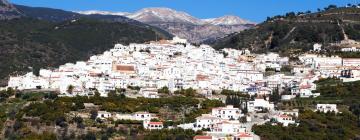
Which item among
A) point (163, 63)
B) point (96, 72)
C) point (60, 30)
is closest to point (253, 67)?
point (163, 63)

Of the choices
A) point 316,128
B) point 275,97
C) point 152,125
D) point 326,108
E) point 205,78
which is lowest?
point 316,128

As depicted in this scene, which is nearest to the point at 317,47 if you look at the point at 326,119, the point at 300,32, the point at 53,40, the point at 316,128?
the point at 300,32

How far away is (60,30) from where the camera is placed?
431 feet

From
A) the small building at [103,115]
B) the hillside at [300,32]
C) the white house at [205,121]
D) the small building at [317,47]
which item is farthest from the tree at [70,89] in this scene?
the small building at [317,47]

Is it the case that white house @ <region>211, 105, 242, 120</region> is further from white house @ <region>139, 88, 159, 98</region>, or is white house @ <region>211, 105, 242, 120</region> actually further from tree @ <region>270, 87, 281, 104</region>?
tree @ <region>270, 87, 281, 104</region>

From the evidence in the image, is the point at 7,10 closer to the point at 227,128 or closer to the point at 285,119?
the point at 285,119

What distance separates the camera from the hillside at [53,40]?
102369 mm

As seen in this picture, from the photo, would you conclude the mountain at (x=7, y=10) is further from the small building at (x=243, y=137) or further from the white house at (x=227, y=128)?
the small building at (x=243, y=137)

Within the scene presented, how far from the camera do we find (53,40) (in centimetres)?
12025

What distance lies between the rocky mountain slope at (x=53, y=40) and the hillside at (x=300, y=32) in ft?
76.5

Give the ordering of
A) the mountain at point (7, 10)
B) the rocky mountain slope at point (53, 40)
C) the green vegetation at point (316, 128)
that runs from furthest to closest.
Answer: the mountain at point (7, 10) < the rocky mountain slope at point (53, 40) < the green vegetation at point (316, 128)

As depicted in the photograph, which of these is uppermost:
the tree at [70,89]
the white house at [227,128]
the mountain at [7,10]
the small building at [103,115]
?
the mountain at [7,10]

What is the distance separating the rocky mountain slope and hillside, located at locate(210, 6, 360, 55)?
23329 mm

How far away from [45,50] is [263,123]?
2435 inches
